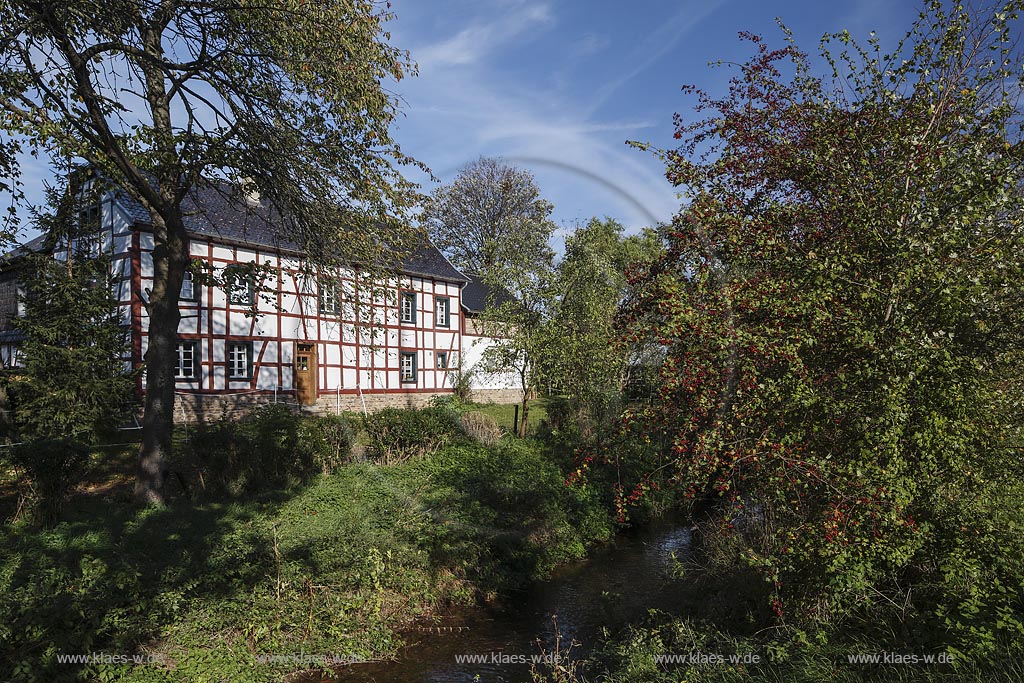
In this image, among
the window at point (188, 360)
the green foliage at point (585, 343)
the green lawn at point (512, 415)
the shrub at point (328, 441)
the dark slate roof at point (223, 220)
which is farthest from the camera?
the green lawn at point (512, 415)

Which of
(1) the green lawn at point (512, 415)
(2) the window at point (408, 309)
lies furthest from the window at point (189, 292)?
(1) the green lawn at point (512, 415)

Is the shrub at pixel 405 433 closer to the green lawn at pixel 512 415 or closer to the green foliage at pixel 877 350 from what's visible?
the green lawn at pixel 512 415

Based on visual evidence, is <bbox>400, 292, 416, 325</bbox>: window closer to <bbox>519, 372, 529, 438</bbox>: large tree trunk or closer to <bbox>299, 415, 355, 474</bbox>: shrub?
<bbox>519, 372, 529, 438</bbox>: large tree trunk

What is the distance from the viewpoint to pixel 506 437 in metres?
17.4

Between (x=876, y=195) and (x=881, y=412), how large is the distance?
69.2 inches

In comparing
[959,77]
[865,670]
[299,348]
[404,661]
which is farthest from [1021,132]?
[299,348]

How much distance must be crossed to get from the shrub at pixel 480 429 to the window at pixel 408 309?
372 inches

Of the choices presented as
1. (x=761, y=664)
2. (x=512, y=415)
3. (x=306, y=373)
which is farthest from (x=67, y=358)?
(x=761, y=664)

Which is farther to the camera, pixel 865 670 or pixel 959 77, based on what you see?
pixel 959 77

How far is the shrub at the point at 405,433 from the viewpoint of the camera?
50.0 ft

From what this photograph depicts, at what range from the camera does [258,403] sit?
21.0 metres

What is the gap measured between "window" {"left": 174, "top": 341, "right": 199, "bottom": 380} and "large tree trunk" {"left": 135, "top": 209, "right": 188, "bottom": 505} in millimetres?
8835

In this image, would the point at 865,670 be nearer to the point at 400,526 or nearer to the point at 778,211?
the point at 778,211

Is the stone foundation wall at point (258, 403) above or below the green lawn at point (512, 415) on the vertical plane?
above
